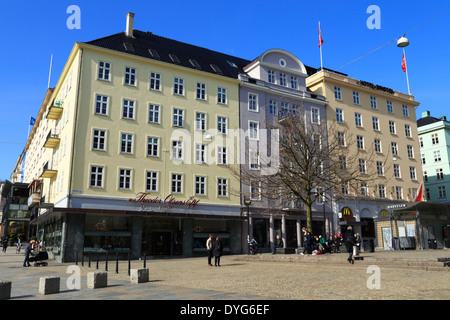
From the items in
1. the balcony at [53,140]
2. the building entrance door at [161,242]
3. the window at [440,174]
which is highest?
the window at [440,174]

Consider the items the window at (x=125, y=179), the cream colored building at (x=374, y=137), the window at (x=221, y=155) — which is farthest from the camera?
the cream colored building at (x=374, y=137)

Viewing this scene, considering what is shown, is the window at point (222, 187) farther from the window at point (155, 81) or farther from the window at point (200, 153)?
the window at point (155, 81)

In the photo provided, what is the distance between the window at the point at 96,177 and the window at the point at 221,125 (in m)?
11.3

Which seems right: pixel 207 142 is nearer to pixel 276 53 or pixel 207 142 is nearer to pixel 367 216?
pixel 276 53

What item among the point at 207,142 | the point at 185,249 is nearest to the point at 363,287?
the point at 185,249

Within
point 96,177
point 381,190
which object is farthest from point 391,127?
point 96,177

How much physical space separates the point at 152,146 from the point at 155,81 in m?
5.74

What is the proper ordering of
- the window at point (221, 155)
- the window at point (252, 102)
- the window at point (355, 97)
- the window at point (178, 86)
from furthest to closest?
the window at point (355, 97) → the window at point (252, 102) → the window at point (221, 155) → the window at point (178, 86)

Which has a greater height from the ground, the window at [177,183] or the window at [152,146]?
the window at [152,146]

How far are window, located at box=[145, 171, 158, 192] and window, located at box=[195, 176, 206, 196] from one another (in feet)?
12.0

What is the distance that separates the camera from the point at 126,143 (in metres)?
31.2

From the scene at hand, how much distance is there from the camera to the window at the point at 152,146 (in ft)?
105

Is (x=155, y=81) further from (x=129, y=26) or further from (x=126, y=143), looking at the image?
(x=129, y=26)

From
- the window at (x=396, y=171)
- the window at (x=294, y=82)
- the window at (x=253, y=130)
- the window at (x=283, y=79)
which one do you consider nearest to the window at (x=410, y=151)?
the window at (x=396, y=171)
